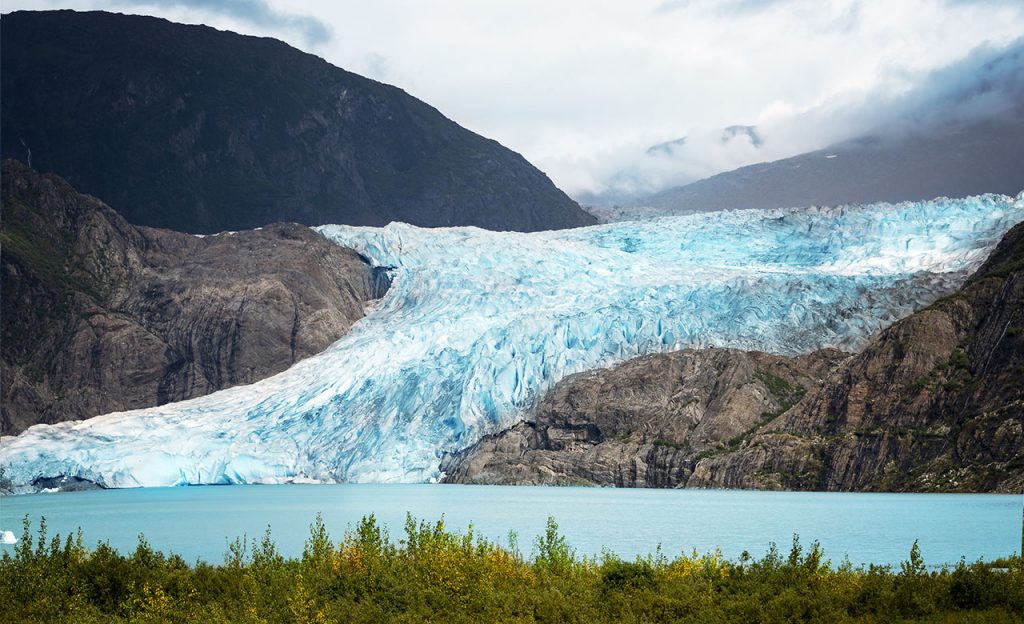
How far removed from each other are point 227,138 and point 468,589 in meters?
125

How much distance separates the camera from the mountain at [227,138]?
431ft

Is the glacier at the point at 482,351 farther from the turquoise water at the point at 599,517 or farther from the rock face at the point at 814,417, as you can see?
the turquoise water at the point at 599,517

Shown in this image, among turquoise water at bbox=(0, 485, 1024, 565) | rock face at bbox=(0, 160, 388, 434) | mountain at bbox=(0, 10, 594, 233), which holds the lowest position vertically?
turquoise water at bbox=(0, 485, 1024, 565)

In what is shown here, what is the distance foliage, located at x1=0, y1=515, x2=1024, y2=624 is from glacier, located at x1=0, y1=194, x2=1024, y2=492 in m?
44.2

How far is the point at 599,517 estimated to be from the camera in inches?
1459

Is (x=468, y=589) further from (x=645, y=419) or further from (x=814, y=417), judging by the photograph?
(x=645, y=419)

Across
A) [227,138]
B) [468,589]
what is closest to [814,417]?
[468,589]

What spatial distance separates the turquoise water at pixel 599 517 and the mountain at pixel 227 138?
80376 mm

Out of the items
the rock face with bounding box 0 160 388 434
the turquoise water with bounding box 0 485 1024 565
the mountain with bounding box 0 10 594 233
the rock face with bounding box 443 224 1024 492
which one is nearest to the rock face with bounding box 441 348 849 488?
the rock face with bounding box 443 224 1024 492

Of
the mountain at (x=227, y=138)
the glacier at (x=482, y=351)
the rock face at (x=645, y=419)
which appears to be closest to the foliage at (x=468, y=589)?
the rock face at (x=645, y=419)

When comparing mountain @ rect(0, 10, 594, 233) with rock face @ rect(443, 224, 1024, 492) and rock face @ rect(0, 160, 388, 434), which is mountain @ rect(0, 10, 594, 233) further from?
rock face @ rect(443, 224, 1024, 492)

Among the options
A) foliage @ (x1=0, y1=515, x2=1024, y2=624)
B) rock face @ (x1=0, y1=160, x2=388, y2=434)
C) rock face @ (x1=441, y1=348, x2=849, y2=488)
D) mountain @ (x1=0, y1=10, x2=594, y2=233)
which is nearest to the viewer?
foliage @ (x1=0, y1=515, x2=1024, y2=624)

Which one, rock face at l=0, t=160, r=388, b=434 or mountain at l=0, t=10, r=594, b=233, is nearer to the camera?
rock face at l=0, t=160, r=388, b=434

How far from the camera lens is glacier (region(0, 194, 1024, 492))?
6312 cm
